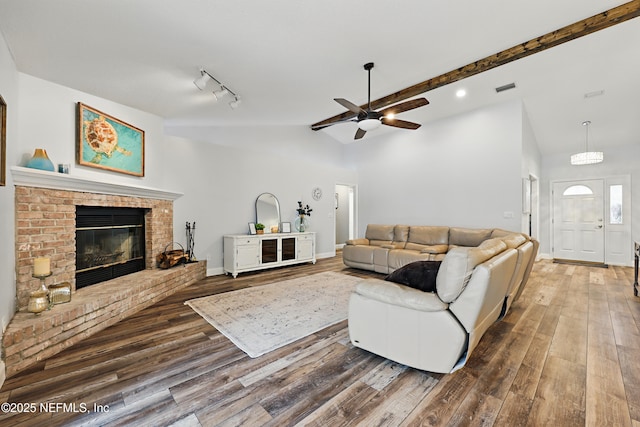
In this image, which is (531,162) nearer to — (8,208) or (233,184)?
(233,184)

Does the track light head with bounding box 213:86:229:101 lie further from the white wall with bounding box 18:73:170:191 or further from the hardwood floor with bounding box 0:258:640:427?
the hardwood floor with bounding box 0:258:640:427

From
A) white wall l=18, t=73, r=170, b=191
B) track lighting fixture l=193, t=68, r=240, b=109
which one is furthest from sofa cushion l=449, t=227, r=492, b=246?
white wall l=18, t=73, r=170, b=191

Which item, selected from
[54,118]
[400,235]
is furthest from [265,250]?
[54,118]

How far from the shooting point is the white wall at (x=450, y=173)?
15.8ft

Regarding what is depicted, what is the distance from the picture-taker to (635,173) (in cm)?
563

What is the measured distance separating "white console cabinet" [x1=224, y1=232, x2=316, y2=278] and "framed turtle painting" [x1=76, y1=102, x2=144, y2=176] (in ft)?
6.23

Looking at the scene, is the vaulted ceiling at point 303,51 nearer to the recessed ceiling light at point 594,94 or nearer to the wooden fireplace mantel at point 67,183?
the recessed ceiling light at point 594,94

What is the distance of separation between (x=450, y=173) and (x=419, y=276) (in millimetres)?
4175

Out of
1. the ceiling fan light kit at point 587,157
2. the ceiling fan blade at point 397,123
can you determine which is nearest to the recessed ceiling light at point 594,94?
the ceiling fan light kit at point 587,157

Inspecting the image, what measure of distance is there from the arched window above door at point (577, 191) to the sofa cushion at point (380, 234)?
4.50 meters

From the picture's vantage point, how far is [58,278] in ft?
8.47

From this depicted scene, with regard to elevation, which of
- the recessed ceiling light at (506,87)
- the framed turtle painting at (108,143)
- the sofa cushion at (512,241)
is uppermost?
the recessed ceiling light at (506,87)

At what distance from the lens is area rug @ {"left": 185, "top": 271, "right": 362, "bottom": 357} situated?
7.90 ft

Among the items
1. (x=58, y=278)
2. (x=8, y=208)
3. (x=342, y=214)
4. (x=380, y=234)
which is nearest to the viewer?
(x=8, y=208)
